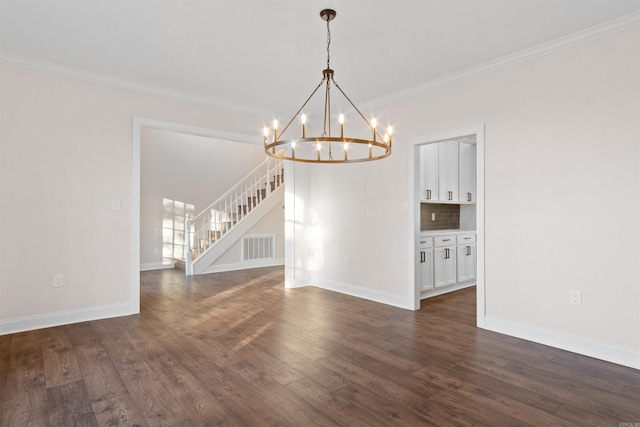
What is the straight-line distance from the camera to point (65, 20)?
2.84 metres

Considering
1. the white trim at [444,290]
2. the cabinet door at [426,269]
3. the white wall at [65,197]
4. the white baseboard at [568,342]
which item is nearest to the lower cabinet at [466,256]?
the white trim at [444,290]

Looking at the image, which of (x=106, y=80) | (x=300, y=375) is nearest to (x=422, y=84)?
(x=300, y=375)

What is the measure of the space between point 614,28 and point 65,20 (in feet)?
14.6

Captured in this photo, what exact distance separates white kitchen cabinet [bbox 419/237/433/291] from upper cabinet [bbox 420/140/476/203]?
0.65 meters

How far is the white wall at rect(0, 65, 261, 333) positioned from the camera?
3533 mm

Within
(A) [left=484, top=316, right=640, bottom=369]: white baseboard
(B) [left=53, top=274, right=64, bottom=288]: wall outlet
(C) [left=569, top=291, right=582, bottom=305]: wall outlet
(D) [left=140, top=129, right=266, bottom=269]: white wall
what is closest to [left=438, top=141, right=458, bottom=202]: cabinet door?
(A) [left=484, top=316, right=640, bottom=369]: white baseboard

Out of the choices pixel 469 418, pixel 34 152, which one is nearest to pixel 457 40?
pixel 469 418

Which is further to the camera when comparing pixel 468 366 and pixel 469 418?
pixel 468 366

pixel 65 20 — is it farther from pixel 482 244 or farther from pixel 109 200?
pixel 482 244

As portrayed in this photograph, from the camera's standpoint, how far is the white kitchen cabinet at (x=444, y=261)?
201 inches

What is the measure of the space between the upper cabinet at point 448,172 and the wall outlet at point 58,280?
452 centimetres

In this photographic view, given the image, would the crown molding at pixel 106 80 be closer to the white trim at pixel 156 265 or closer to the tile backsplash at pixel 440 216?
the tile backsplash at pixel 440 216

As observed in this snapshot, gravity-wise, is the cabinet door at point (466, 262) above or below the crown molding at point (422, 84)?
below

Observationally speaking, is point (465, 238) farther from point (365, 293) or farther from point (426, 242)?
point (365, 293)
